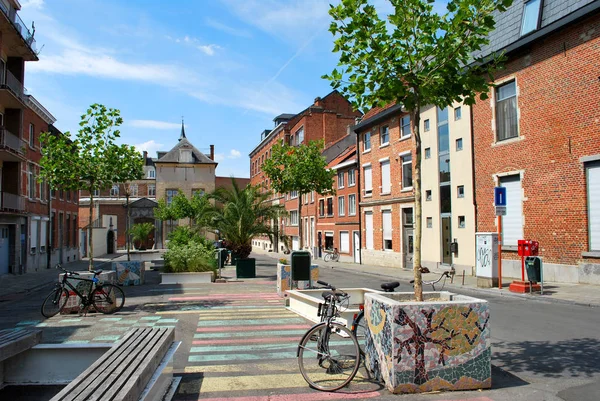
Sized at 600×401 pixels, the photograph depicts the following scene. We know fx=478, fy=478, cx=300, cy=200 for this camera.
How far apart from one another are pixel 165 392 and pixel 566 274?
15.3m

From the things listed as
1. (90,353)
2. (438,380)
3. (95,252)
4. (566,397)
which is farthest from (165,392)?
(95,252)

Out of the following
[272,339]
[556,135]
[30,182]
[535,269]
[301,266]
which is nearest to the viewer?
[272,339]

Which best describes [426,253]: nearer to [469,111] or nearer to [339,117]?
[469,111]

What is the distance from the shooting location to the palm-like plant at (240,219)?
21250 millimetres

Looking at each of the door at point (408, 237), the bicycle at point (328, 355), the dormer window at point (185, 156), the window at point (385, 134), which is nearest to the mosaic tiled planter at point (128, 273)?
the bicycle at point (328, 355)

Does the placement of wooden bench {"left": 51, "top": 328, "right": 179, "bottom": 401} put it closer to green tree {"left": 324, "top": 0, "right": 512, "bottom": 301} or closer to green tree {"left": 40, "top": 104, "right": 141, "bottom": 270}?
green tree {"left": 324, "top": 0, "right": 512, "bottom": 301}

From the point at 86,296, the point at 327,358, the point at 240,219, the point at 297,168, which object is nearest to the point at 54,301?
the point at 86,296

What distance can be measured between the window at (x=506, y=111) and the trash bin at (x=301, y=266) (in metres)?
11.0

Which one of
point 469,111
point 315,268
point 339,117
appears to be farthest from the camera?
point 339,117

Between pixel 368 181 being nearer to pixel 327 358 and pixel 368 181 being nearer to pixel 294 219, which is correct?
pixel 294 219

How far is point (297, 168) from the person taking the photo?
944 inches

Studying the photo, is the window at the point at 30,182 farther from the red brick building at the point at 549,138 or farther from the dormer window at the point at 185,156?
the dormer window at the point at 185,156

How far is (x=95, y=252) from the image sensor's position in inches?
1801

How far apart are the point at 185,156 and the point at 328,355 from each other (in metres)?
62.8
